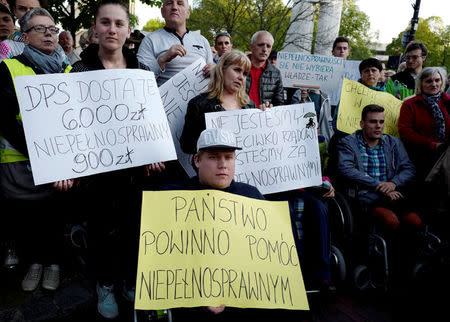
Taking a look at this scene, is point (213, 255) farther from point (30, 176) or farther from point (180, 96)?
point (180, 96)

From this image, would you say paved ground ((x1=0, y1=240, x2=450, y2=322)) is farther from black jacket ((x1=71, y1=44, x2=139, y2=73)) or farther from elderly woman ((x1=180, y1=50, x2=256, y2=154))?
black jacket ((x1=71, y1=44, x2=139, y2=73))

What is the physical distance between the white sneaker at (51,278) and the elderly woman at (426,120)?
370 cm

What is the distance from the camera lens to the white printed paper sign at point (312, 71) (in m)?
4.78

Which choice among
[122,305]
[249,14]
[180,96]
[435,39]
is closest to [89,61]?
[180,96]

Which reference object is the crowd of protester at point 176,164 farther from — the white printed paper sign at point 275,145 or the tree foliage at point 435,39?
the tree foliage at point 435,39

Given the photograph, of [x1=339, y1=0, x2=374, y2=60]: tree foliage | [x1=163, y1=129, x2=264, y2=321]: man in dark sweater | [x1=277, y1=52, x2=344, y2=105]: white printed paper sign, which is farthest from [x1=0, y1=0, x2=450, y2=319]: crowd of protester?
[x1=339, y1=0, x2=374, y2=60]: tree foliage

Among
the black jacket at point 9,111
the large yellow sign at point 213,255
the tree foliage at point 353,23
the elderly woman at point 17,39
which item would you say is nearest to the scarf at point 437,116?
the large yellow sign at point 213,255

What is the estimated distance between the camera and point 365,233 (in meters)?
3.26

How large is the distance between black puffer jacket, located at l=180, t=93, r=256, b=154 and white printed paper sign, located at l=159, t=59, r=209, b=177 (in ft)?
0.74

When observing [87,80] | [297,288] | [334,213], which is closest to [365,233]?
[334,213]

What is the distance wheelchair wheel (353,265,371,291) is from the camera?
3016 millimetres

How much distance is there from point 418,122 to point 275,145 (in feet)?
6.64

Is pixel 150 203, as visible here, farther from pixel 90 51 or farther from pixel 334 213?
pixel 334 213

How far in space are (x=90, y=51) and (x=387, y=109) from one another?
3427 millimetres
